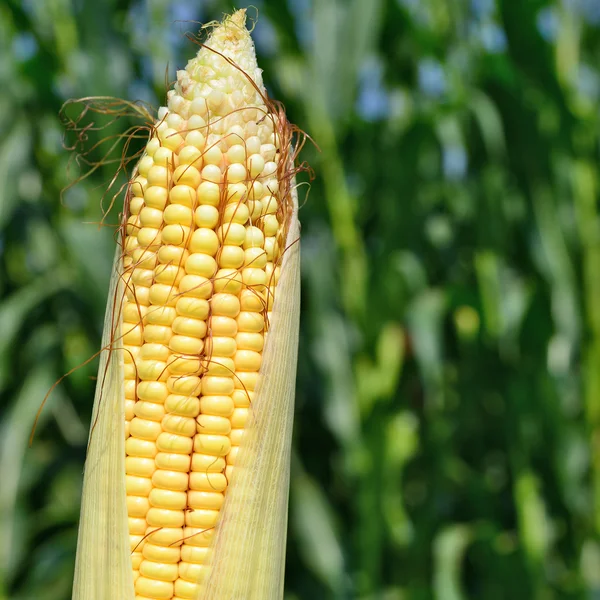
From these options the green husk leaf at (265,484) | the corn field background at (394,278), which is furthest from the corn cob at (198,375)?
the corn field background at (394,278)

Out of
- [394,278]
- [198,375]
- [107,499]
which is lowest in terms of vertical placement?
[107,499]

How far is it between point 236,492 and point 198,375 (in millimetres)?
168

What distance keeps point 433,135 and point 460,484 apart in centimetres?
163

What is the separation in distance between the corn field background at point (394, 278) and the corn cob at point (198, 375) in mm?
1582

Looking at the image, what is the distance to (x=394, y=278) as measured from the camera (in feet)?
8.86

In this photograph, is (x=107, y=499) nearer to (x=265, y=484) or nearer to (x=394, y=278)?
(x=265, y=484)

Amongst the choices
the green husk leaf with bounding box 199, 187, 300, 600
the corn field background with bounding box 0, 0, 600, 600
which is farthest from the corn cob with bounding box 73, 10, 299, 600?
the corn field background with bounding box 0, 0, 600, 600

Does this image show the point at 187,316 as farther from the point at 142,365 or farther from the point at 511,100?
the point at 511,100

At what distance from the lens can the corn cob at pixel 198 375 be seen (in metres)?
0.92

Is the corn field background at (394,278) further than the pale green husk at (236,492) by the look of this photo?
Yes

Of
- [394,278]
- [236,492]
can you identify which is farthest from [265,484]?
[394,278]

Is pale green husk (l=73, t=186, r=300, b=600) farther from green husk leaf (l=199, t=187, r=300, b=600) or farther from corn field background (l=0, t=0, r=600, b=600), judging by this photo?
corn field background (l=0, t=0, r=600, b=600)

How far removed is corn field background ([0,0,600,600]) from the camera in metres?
2.61

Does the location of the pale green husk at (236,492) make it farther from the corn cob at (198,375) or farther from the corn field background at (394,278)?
the corn field background at (394,278)
